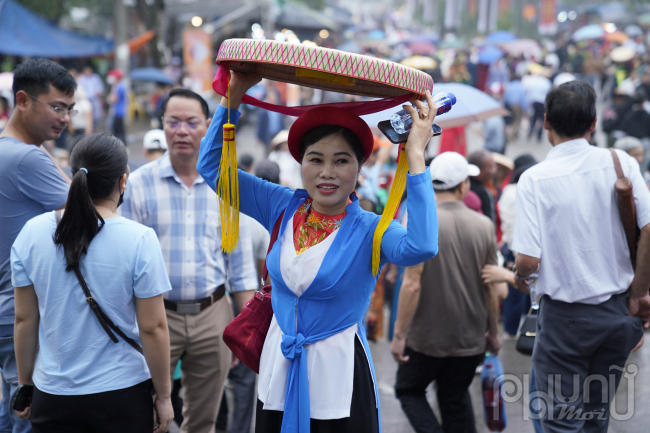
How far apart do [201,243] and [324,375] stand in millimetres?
1412

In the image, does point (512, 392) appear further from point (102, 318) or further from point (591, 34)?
point (591, 34)

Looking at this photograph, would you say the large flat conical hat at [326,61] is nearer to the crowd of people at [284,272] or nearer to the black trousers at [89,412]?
the crowd of people at [284,272]

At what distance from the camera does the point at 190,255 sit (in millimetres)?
3316

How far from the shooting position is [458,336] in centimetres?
357

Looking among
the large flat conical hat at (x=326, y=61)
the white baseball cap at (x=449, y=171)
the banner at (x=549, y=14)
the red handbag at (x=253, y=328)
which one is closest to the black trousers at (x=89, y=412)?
the red handbag at (x=253, y=328)

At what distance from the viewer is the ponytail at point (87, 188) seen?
2.27m

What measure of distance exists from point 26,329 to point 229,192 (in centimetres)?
97

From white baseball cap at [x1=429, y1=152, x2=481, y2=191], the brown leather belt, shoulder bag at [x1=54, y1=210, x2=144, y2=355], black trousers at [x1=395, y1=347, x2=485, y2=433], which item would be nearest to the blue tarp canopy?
the brown leather belt

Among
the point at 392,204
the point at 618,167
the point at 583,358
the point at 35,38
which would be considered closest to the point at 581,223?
the point at 618,167

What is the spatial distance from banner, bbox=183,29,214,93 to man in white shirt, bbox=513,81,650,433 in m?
15.7

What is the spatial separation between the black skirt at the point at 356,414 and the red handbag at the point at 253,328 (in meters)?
0.19

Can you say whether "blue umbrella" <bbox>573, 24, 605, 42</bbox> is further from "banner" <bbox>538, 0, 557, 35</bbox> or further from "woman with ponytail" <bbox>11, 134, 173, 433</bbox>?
"woman with ponytail" <bbox>11, 134, 173, 433</bbox>

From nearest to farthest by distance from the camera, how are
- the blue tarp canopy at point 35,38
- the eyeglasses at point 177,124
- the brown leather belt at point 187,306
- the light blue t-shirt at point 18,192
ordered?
the light blue t-shirt at point 18,192
the brown leather belt at point 187,306
the eyeglasses at point 177,124
the blue tarp canopy at point 35,38

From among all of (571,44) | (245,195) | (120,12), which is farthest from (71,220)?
(571,44)
